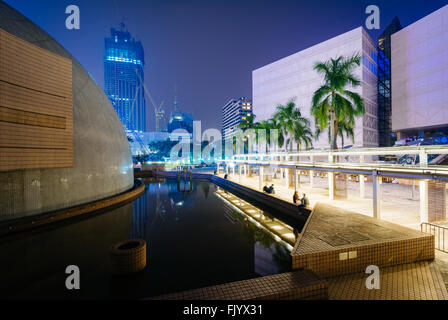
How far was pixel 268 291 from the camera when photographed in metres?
3.93

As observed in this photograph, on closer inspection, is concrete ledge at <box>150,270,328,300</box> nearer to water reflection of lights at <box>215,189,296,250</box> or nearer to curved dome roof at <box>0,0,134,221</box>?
water reflection of lights at <box>215,189,296,250</box>

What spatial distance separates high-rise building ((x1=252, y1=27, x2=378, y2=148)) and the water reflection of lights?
93.4ft

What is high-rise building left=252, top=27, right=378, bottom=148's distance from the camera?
38.2 m

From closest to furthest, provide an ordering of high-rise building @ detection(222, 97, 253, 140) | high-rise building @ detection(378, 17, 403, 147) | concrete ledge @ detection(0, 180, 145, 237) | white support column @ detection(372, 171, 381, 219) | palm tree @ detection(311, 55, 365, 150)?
white support column @ detection(372, 171, 381, 219)
concrete ledge @ detection(0, 180, 145, 237)
palm tree @ detection(311, 55, 365, 150)
high-rise building @ detection(378, 17, 403, 147)
high-rise building @ detection(222, 97, 253, 140)

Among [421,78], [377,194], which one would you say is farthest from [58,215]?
[421,78]

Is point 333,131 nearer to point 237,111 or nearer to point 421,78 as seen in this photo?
point 421,78

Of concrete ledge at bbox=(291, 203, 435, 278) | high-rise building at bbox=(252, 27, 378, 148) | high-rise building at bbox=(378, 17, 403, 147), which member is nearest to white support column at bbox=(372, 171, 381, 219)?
concrete ledge at bbox=(291, 203, 435, 278)

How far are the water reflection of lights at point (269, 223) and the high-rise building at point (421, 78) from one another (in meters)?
36.4

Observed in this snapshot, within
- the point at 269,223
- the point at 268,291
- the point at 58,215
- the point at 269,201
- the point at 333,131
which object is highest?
the point at 333,131

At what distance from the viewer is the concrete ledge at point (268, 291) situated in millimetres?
3846

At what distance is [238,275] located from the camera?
592cm

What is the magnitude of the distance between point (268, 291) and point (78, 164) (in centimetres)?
1366
